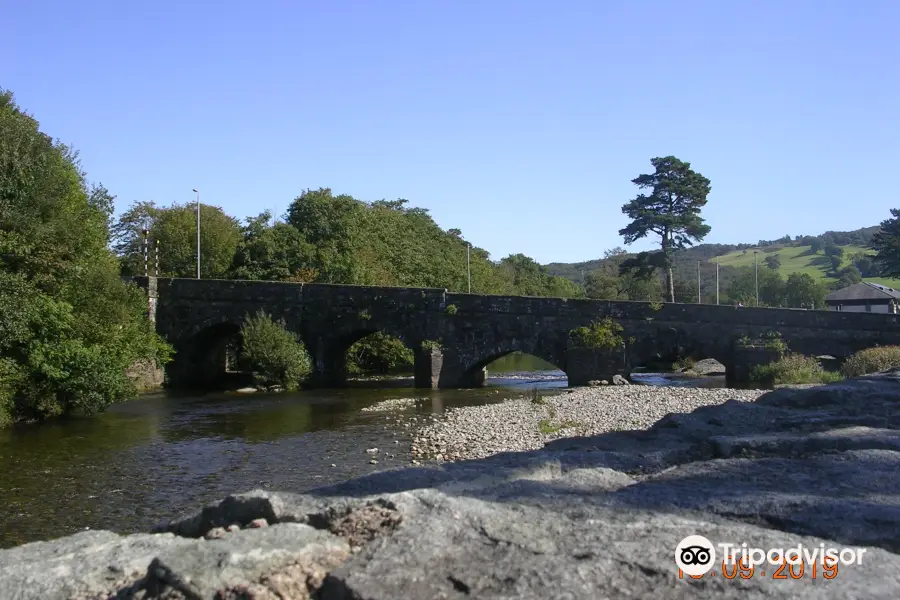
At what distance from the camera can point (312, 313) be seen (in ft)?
115

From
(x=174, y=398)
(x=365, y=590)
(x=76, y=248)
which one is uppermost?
(x=76, y=248)

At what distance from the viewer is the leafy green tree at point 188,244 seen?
47972mm

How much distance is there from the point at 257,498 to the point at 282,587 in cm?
134

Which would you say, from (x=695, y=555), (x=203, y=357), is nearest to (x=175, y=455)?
(x=695, y=555)

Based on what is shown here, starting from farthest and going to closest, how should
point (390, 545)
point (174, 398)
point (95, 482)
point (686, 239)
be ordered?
1. point (686, 239)
2. point (174, 398)
3. point (95, 482)
4. point (390, 545)

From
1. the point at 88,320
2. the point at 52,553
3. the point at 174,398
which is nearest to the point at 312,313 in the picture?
the point at 174,398

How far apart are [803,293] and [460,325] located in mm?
55823

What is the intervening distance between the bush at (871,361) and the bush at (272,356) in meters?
20.2

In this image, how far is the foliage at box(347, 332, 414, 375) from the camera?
43500 mm

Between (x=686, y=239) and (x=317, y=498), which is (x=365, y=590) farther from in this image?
(x=686, y=239)

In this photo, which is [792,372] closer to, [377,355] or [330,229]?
[377,355]

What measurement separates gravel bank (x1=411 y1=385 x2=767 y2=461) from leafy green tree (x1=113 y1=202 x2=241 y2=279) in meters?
27.1

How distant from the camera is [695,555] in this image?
11.8 ft

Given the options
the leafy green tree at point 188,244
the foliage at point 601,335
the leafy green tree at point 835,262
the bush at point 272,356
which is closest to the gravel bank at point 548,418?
the foliage at point 601,335
